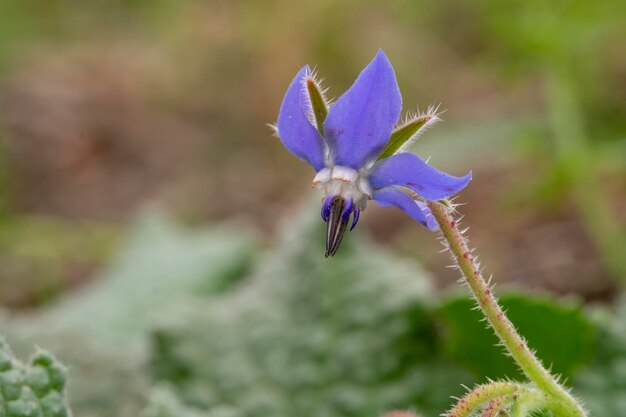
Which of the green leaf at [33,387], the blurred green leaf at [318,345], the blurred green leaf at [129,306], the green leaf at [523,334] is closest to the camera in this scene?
the green leaf at [33,387]

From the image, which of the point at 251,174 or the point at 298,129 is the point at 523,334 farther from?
the point at 251,174

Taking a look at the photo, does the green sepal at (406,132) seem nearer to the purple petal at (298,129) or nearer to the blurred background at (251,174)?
the purple petal at (298,129)

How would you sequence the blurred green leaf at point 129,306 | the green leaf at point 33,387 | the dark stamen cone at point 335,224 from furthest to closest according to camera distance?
the blurred green leaf at point 129,306, the green leaf at point 33,387, the dark stamen cone at point 335,224

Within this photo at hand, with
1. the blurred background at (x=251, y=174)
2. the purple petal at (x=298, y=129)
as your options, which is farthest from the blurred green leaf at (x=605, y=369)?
the purple petal at (x=298, y=129)

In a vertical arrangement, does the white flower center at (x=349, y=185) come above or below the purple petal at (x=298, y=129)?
below

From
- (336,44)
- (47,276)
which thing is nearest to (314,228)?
(47,276)


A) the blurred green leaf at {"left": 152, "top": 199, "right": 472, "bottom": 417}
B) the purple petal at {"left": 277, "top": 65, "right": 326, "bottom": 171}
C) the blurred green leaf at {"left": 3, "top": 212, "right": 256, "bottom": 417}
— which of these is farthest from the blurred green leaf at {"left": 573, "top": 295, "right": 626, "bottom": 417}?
the purple petal at {"left": 277, "top": 65, "right": 326, "bottom": 171}
